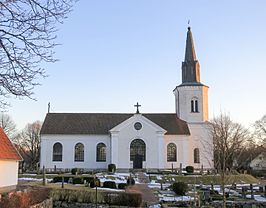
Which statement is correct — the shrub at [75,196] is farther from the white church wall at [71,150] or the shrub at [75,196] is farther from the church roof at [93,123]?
the church roof at [93,123]

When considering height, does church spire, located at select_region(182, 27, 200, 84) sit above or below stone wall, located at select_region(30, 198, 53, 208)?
above

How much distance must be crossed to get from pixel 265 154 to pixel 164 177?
27.2 metres

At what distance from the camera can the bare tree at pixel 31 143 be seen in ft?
213

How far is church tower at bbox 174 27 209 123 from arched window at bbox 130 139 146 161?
22.9 feet

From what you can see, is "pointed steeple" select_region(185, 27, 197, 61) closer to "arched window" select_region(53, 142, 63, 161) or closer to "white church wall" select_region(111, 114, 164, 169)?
"white church wall" select_region(111, 114, 164, 169)

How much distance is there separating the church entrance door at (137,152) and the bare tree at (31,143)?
83.6 ft

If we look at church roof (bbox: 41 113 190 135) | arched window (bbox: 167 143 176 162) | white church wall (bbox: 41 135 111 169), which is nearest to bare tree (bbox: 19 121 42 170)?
church roof (bbox: 41 113 190 135)

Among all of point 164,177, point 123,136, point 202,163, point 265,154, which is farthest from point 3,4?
point 265,154

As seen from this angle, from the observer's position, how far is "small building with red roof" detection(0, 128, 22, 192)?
24.0 metres

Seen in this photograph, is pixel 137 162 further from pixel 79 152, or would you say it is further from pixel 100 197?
pixel 100 197

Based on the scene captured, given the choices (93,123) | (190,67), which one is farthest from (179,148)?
(93,123)

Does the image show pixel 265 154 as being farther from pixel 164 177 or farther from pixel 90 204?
pixel 90 204

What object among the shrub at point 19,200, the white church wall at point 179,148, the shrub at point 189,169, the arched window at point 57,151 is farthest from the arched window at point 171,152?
the shrub at point 19,200

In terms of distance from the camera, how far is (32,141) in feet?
224
